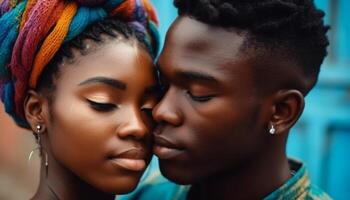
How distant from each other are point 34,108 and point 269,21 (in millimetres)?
955

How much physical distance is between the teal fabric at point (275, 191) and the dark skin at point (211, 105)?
195 mm

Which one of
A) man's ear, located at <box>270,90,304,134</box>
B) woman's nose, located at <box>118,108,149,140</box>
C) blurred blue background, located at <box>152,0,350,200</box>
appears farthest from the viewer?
blurred blue background, located at <box>152,0,350,200</box>

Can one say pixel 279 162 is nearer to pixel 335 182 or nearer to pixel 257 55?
pixel 257 55

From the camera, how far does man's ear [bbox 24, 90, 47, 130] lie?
8.85 ft

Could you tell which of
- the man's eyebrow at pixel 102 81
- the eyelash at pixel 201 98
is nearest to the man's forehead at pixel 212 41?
the eyelash at pixel 201 98

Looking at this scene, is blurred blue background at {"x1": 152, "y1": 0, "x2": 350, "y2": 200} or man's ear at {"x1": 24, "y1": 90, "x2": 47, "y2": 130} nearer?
man's ear at {"x1": 24, "y1": 90, "x2": 47, "y2": 130}

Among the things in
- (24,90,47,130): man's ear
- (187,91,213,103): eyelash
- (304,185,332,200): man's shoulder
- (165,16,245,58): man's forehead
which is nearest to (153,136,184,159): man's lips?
(187,91,213,103): eyelash

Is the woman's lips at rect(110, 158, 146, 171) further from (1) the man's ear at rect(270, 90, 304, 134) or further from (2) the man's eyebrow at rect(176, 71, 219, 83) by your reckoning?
(1) the man's ear at rect(270, 90, 304, 134)

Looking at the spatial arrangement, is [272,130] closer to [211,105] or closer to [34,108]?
[211,105]

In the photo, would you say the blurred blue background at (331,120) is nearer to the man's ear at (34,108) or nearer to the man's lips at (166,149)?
the man's lips at (166,149)

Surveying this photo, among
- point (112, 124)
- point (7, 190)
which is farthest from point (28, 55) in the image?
point (7, 190)

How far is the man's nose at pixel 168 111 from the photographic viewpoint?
257cm

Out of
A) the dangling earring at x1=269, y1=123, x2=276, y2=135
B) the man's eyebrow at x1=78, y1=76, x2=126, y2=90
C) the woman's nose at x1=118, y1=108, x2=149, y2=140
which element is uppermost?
the dangling earring at x1=269, y1=123, x2=276, y2=135

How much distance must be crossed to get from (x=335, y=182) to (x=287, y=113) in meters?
2.04
